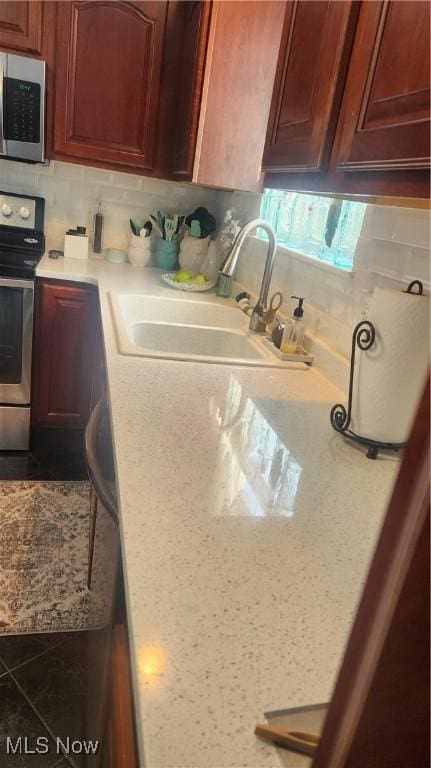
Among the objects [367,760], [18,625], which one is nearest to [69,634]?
[18,625]

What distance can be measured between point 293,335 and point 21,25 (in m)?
1.77

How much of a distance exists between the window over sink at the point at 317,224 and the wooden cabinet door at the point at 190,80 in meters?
0.36

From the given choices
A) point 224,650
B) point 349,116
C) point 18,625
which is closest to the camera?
point 224,650

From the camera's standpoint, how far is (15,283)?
82.3 inches

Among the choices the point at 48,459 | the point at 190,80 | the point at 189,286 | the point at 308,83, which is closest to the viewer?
the point at 308,83

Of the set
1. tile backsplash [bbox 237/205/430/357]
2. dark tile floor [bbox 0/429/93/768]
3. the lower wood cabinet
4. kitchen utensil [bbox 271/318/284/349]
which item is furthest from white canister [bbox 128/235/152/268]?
the lower wood cabinet

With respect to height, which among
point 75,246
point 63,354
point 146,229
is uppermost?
point 146,229

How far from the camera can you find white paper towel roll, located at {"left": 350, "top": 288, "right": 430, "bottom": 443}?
86 cm

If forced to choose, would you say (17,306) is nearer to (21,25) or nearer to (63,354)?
(63,354)

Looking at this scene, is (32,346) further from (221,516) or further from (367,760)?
(367,760)


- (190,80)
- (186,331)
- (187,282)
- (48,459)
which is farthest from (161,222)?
(48,459)

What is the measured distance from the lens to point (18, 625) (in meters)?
1.53

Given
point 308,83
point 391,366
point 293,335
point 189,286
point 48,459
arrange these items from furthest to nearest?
point 48,459 < point 189,286 < point 293,335 < point 308,83 < point 391,366

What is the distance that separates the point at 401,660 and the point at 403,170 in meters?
0.63
